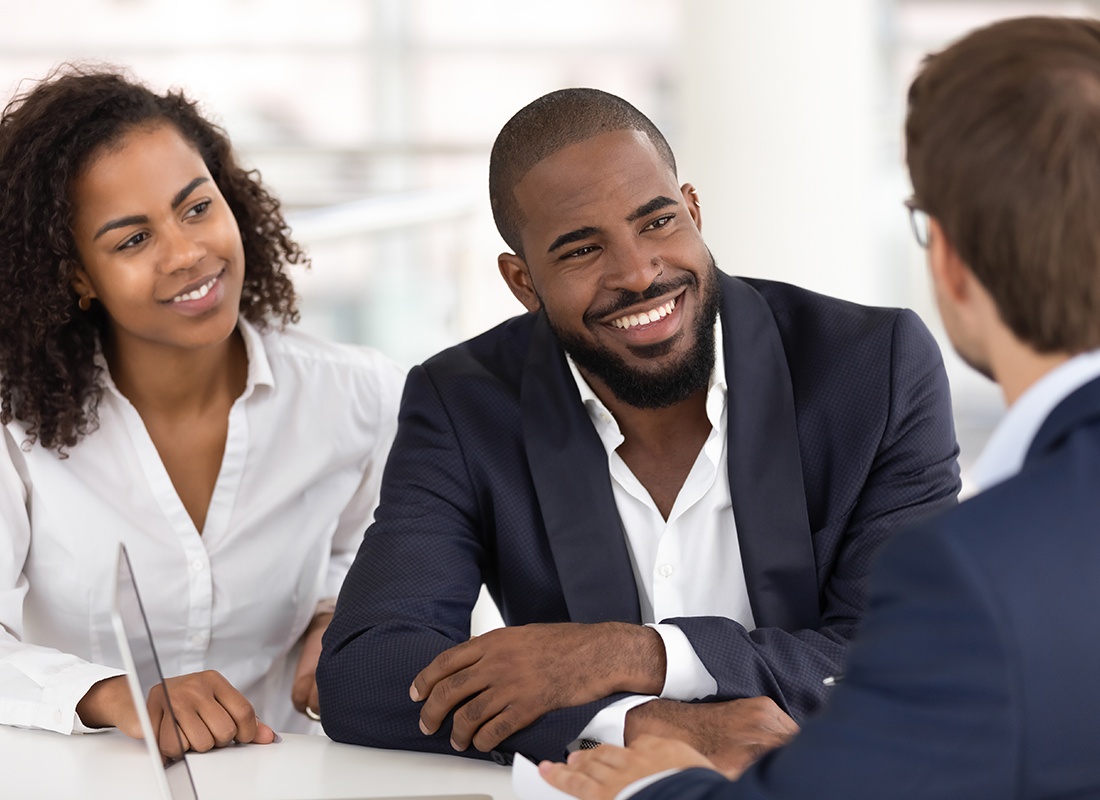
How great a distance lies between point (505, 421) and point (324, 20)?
5425 millimetres

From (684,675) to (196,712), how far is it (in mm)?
607

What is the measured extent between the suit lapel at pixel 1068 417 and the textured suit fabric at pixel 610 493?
2.17ft

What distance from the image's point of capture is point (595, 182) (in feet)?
5.87

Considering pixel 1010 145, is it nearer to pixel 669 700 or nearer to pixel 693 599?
pixel 669 700

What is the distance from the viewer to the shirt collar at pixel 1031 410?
956mm

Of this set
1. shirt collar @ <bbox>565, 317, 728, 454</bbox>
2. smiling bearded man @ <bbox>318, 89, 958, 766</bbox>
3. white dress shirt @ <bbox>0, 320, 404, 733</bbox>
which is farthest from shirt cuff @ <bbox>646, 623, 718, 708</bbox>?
white dress shirt @ <bbox>0, 320, 404, 733</bbox>

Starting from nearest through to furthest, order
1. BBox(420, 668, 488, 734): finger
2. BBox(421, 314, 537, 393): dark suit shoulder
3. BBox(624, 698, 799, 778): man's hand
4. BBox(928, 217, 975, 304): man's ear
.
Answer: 1. BBox(928, 217, 975, 304): man's ear
2. BBox(624, 698, 799, 778): man's hand
3. BBox(420, 668, 488, 734): finger
4. BBox(421, 314, 537, 393): dark suit shoulder

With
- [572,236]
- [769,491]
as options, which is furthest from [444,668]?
[572,236]

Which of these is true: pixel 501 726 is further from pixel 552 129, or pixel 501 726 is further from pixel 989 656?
pixel 552 129

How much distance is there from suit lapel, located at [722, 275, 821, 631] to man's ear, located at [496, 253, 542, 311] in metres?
0.34

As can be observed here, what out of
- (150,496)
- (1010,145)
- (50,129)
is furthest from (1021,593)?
(50,129)

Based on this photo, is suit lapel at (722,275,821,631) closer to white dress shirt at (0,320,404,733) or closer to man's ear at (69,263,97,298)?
white dress shirt at (0,320,404,733)

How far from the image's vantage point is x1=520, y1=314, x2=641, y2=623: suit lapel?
1.75 meters

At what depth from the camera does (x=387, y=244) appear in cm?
437
